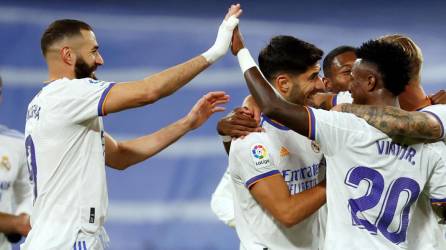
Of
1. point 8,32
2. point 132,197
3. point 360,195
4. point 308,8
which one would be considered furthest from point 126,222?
point 360,195

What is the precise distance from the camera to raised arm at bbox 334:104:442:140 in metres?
3.38

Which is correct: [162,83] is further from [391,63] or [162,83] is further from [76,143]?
[391,63]

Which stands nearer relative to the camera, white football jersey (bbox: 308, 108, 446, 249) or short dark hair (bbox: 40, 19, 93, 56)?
white football jersey (bbox: 308, 108, 446, 249)

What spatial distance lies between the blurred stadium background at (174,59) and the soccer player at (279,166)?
257 cm

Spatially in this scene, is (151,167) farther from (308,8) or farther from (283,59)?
(283,59)

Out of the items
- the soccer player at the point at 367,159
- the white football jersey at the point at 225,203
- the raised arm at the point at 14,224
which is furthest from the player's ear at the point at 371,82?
the raised arm at the point at 14,224

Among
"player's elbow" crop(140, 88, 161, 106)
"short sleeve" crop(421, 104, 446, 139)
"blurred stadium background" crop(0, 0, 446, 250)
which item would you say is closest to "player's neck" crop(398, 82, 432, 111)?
"short sleeve" crop(421, 104, 446, 139)

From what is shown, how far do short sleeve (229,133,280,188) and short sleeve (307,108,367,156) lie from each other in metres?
0.40

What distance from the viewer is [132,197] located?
6656 millimetres

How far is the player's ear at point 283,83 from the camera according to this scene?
13.0ft

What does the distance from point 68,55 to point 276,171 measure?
1.17 m

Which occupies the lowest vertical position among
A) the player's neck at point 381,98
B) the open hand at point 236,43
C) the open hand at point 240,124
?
the open hand at point 240,124

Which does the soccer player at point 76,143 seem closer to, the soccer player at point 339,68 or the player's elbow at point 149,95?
the player's elbow at point 149,95

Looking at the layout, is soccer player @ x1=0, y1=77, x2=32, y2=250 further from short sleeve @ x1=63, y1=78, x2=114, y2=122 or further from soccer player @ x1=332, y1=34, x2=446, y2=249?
soccer player @ x1=332, y1=34, x2=446, y2=249
